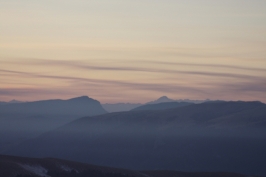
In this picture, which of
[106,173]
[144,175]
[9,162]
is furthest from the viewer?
[144,175]

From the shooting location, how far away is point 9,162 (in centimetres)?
7619

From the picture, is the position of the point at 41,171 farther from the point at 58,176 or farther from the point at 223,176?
the point at 223,176

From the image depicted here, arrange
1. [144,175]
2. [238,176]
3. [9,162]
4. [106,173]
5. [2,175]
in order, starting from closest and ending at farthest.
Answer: [2,175] → [9,162] → [106,173] → [144,175] → [238,176]

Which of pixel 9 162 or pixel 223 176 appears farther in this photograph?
pixel 223 176

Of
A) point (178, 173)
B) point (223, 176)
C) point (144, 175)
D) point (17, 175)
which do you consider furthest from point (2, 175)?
point (223, 176)

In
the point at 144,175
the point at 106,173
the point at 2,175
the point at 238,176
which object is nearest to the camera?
the point at 2,175

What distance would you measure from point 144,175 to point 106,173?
448 inches

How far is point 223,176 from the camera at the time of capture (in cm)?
9912

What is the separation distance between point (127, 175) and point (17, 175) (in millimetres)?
22984

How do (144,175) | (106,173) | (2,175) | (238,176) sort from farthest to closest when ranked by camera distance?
(238,176), (144,175), (106,173), (2,175)

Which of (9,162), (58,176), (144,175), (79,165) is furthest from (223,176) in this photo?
(9,162)

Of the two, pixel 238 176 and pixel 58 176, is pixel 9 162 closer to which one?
pixel 58 176

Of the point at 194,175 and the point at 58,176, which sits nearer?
the point at 58,176

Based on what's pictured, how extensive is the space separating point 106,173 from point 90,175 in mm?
4647
